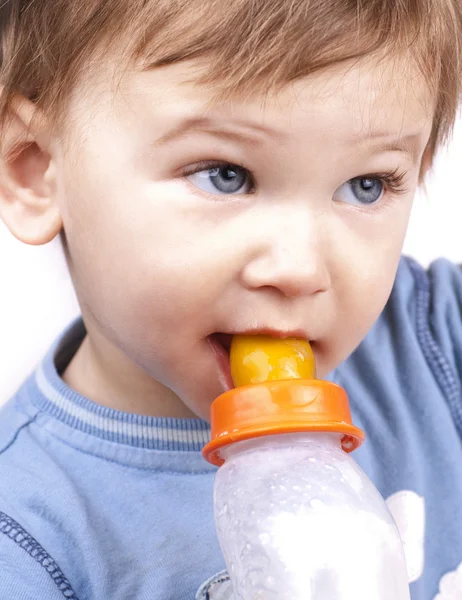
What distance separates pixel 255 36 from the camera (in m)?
0.79

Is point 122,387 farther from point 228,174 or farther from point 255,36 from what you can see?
point 255,36

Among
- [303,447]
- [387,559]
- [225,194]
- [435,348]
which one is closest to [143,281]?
[225,194]

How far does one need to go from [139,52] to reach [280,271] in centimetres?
24

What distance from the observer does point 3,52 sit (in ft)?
3.38

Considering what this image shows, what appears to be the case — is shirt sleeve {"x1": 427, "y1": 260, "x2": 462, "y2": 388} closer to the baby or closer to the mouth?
the baby

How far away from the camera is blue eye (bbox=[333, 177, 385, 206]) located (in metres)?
0.88

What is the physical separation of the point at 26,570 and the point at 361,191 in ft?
1.71

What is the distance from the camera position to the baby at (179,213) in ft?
2.64

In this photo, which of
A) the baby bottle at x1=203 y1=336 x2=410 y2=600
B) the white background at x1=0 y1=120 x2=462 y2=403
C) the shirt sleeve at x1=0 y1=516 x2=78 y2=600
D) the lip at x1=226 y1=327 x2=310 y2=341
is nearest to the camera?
the baby bottle at x1=203 y1=336 x2=410 y2=600

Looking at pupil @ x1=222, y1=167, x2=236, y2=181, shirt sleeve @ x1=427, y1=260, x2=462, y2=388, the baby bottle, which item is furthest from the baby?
shirt sleeve @ x1=427, y1=260, x2=462, y2=388

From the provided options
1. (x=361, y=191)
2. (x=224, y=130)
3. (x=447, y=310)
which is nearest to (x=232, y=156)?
(x=224, y=130)

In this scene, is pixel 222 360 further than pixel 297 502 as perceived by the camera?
Yes

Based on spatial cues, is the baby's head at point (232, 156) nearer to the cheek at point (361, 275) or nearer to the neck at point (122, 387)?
the cheek at point (361, 275)

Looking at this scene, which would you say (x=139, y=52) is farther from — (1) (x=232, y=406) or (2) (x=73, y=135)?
(1) (x=232, y=406)
